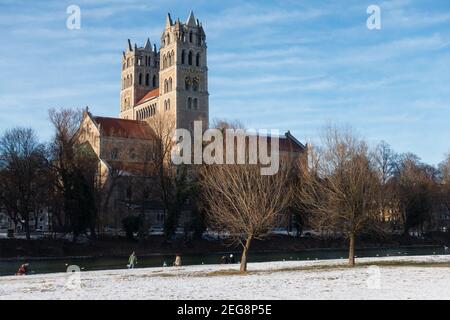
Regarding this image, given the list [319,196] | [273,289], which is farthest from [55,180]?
[273,289]

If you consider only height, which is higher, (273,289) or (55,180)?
(55,180)

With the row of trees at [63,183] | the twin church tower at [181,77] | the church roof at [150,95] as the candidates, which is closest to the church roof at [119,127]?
the twin church tower at [181,77]

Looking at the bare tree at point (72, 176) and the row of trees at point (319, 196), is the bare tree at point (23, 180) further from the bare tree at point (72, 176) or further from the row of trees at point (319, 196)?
the row of trees at point (319, 196)

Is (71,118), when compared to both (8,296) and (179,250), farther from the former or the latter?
(8,296)

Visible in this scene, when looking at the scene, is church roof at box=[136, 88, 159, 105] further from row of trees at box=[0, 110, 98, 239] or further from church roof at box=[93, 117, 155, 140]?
row of trees at box=[0, 110, 98, 239]

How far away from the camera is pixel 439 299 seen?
1656 cm

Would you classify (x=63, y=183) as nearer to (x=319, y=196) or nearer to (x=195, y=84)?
(x=319, y=196)

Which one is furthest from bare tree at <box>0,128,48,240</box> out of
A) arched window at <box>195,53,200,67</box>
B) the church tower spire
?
arched window at <box>195,53,200,67</box>

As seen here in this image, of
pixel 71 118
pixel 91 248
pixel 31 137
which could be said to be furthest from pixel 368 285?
pixel 31 137

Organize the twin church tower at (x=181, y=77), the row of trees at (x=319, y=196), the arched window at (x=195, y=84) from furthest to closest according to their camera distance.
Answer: the arched window at (x=195, y=84) < the twin church tower at (x=181, y=77) < the row of trees at (x=319, y=196)

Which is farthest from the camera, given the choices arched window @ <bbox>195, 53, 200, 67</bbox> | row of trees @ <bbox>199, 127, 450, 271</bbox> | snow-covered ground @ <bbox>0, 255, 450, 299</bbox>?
arched window @ <bbox>195, 53, 200, 67</bbox>

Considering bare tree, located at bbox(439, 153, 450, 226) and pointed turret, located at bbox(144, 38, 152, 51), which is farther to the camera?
pointed turret, located at bbox(144, 38, 152, 51)
